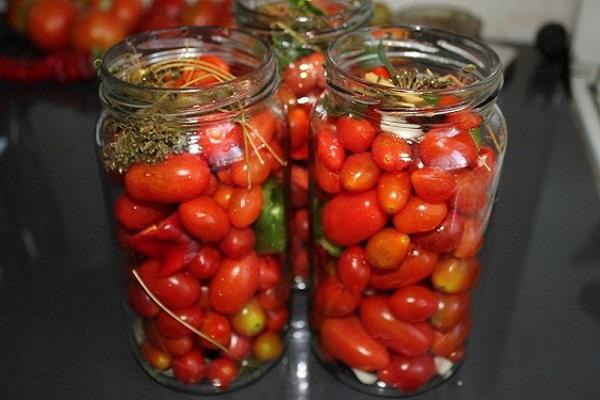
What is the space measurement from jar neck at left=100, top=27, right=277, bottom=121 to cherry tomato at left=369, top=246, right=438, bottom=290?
0.18 m

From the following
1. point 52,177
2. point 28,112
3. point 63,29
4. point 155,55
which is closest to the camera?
point 155,55

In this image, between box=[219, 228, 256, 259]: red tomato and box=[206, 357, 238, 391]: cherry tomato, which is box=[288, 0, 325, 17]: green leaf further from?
box=[206, 357, 238, 391]: cherry tomato

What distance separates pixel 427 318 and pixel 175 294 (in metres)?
0.22

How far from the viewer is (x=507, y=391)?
0.66 meters

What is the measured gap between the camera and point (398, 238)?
58cm

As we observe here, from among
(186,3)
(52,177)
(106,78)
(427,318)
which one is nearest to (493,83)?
(427,318)

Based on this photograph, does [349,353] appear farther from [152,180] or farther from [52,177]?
[52,177]

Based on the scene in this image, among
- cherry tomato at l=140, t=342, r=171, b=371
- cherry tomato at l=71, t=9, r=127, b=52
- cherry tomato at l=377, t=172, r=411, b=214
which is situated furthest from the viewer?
cherry tomato at l=71, t=9, r=127, b=52

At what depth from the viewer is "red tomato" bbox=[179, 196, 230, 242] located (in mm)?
569

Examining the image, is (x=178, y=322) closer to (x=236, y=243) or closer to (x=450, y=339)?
(x=236, y=243)

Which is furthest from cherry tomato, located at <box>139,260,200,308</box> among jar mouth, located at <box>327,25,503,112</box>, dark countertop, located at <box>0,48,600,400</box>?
jar mouth, located at <box>327,25,503,112</box>

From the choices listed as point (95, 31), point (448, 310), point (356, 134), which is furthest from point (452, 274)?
point (95, 31)

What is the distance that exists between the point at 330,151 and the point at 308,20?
7.2 inches

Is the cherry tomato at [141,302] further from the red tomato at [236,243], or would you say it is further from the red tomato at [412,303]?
the red tomato at [412,303]
